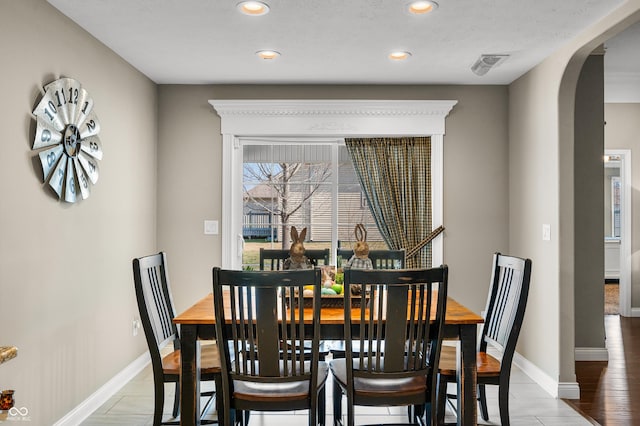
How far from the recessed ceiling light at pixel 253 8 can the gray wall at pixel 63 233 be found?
3.44 feet

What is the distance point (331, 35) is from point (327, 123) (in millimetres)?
1405

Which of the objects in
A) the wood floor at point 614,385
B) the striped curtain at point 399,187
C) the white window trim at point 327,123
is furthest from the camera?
the striped curtain at point 399,187

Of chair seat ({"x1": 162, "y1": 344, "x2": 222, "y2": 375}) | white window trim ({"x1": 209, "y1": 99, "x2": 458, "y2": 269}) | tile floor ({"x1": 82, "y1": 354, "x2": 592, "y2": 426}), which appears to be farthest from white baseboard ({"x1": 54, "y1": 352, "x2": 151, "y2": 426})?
white window trim ({"x1": 209, "y1": 99, "x2": 458, "y2": 269})

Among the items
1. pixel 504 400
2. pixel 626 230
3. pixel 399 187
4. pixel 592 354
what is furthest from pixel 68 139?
pixel 626 230

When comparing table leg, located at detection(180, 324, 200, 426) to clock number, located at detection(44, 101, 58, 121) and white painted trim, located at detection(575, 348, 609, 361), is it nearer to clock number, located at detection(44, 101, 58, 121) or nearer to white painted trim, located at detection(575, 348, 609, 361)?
clock number, located at detection(44, 101, 58, 121)

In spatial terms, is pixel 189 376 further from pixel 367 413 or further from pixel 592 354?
pixel 592 354

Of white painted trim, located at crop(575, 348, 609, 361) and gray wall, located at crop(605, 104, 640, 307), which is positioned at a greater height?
gray wall, located at crop(605, 104, 640, 307)

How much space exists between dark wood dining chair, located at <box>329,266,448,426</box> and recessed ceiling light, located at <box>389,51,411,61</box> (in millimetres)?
2015

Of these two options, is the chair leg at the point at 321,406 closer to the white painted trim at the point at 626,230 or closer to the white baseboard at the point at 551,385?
the white baseboard at the point at 551,385

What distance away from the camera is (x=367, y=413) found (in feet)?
11.1

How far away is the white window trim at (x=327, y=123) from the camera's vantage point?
4.72 m

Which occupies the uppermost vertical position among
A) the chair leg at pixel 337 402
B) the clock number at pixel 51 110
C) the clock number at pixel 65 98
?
the clock number at pixel 65 98

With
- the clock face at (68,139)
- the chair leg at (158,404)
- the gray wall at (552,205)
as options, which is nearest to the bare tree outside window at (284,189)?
the clock face at (68,139)

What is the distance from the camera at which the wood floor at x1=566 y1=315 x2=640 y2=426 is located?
3.34m
